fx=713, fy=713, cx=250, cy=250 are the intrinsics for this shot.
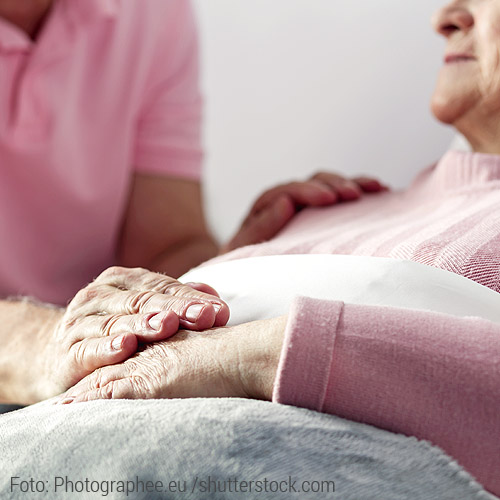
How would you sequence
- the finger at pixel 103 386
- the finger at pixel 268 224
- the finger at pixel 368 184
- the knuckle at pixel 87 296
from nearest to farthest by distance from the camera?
1. the finger at pixel 103 386
2. the knuckle at pixel 87 296
3. the finger at pixel 268 224
4. the finger at pixel 368 184

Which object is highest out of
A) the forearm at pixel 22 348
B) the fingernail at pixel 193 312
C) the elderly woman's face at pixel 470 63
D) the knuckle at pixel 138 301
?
the elderly woman's face at pixel 470 63

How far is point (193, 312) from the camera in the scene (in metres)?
0.55

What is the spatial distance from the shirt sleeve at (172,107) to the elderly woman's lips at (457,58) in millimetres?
524

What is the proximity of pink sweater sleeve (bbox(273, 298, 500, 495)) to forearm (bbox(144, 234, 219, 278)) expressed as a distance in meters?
0.76

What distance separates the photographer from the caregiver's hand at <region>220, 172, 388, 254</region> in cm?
102

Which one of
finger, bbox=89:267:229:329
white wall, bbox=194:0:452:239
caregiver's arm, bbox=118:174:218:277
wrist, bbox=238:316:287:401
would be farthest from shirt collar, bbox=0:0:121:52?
wrist, bbox=238:316:287:401

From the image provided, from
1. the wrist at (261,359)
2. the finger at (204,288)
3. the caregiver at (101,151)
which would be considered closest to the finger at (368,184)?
the caregiver at (101,151)

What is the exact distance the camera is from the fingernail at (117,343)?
0.57 metres

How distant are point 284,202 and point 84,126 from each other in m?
0.43

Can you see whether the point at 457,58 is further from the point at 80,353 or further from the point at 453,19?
the point at 80,353

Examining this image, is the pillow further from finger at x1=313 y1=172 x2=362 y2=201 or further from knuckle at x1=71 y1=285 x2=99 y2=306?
finger at x1=313 y1=172 x2=362 y2=201

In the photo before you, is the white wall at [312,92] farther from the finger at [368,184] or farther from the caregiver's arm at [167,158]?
the finger at [368,184]

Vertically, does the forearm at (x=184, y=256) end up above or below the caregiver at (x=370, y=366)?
below

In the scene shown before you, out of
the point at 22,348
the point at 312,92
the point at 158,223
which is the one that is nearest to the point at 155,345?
the point at 22,348
